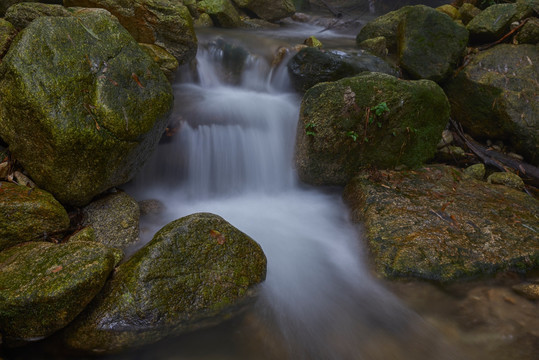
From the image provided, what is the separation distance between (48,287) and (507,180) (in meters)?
6.40

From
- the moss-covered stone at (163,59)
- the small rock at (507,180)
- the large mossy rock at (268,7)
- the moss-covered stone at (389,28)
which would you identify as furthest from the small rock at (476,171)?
the large mossy rock at (268,7)

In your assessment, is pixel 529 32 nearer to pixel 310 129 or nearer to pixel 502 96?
pixel 502 96

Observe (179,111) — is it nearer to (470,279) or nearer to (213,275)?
(213,275)

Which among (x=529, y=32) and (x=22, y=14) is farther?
(x=529, y=32)

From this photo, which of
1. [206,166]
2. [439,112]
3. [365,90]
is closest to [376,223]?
[365,90]

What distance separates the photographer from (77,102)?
10.2 ft

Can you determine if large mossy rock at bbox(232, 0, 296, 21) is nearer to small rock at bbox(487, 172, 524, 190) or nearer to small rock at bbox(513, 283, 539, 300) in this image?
small rock at bbox(487, 172, 524, 190)

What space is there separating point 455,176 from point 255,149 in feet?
11.4

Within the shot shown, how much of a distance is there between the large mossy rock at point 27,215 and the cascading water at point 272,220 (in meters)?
1.01

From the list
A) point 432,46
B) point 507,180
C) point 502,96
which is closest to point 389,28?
point 432,46

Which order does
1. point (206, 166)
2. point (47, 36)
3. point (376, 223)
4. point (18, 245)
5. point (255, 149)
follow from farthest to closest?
point (255, 149)
point (206, 166)
point (376, 223)
point (47, 36)
point (18, 245)

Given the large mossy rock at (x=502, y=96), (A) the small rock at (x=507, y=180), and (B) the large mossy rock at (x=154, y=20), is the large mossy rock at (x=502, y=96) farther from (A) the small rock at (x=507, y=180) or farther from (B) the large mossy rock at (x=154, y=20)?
(B) the large mossy rock at (x=154, y=20)

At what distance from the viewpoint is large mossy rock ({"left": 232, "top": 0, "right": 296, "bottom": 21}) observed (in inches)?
520

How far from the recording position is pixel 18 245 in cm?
289
